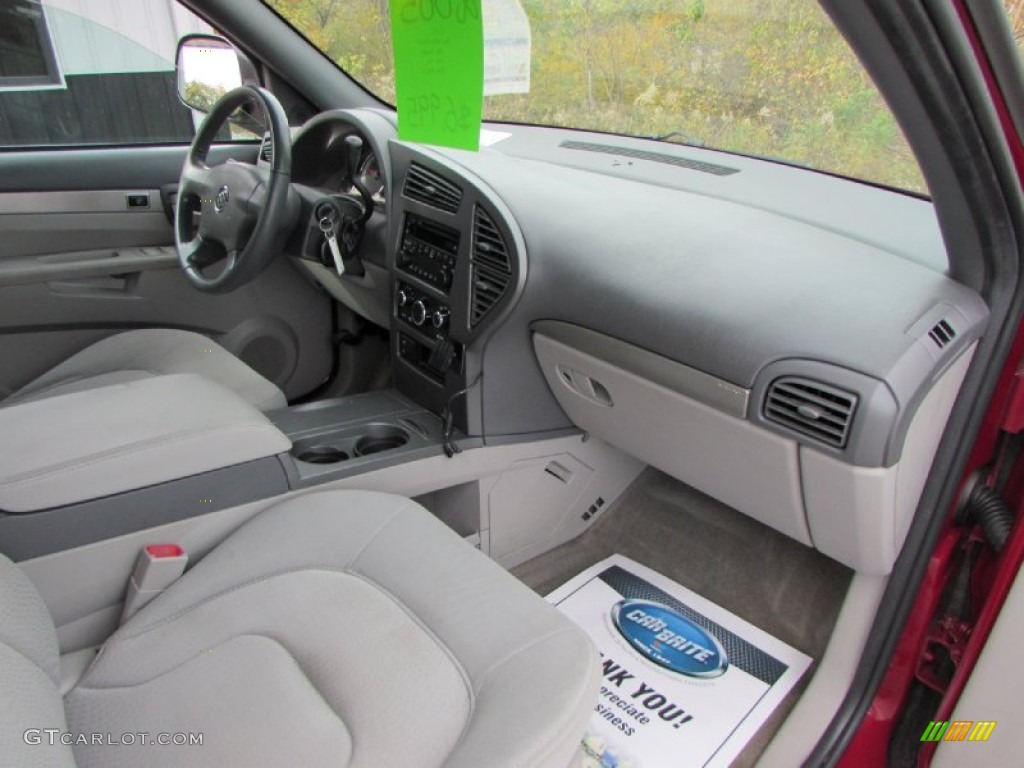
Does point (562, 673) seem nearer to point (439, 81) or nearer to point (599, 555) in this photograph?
point (439, 81)

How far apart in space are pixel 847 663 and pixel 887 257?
0.65m

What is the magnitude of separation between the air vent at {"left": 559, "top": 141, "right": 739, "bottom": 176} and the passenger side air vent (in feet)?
1.47

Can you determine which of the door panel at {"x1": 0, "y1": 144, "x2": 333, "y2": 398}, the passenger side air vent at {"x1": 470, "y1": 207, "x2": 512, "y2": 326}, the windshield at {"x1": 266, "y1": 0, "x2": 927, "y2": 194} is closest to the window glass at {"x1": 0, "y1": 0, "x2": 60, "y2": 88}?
the door panel at {"x1": 0, "y1": 144, "x2": 333, "y2": 398}

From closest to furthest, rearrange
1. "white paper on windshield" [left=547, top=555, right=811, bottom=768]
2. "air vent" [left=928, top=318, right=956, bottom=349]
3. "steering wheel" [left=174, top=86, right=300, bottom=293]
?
1. "air vent" [left=928, top=318, right=956, bottom=349]
2. "white paper on windshield" [left=547, top=555, right=811, bottom=768]
3. "steering wheel" [left=174, top=86, right=300, bottom=293]

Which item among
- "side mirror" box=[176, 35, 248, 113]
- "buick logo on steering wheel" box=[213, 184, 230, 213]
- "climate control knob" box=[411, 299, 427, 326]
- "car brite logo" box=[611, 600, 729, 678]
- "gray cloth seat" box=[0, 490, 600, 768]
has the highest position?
"side mirror" box=[176, 35, 248, 113]

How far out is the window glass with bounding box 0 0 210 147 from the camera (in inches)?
79.3

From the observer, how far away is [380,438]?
152cm

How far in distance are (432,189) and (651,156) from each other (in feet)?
1.56

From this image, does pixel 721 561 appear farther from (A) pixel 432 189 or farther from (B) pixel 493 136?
(B) pixel 493 136

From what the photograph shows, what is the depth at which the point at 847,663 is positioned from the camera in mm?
1240

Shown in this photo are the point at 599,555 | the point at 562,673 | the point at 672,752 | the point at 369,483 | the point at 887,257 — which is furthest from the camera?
the point at 599,555

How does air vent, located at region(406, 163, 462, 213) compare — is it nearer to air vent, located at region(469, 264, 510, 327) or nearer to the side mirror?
air vent, located at region(469, 264, 510, 327)

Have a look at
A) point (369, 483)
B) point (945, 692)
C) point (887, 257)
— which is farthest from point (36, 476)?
point (945, 692)

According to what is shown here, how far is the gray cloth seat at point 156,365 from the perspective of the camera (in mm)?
1725
